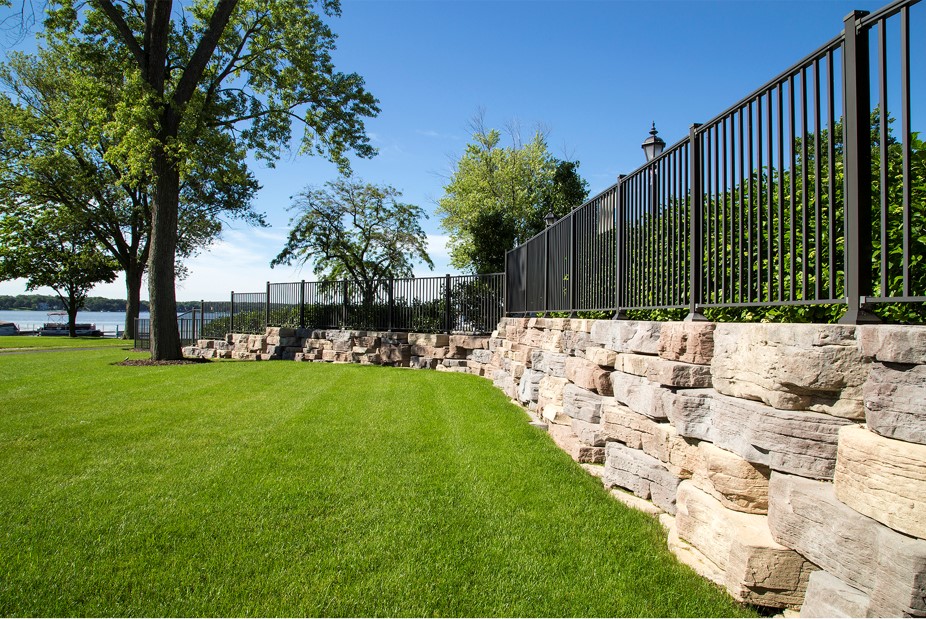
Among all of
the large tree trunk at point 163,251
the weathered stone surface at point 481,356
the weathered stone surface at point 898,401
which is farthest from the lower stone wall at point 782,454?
the large tree trunk at point 163,251

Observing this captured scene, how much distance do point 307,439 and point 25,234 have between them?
32.1 meters

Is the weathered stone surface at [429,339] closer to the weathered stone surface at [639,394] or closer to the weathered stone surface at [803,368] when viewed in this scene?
the weathered stone surface at [639,394]

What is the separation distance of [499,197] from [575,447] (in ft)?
83.7

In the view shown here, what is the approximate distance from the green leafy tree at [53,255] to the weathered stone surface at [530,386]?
87.9 ft

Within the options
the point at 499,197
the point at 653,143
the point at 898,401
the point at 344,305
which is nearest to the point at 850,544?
the point at 898,401

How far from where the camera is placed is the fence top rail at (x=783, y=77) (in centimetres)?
258

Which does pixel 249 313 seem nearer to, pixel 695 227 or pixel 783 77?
pixel 695 227

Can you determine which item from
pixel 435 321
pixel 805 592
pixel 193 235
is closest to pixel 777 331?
pixel 805 592

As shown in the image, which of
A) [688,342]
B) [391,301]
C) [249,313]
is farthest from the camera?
[249,313]

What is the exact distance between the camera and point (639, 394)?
158 inches

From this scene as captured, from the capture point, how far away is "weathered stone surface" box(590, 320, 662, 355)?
12.8 feet

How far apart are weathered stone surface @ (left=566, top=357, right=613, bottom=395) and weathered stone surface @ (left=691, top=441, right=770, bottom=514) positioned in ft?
5.79

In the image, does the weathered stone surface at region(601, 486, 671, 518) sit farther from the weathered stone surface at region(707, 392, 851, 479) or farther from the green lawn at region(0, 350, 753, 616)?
the weathered stone surface at region(707, 392, 851, 479)

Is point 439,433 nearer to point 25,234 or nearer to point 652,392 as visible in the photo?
point 652,392
